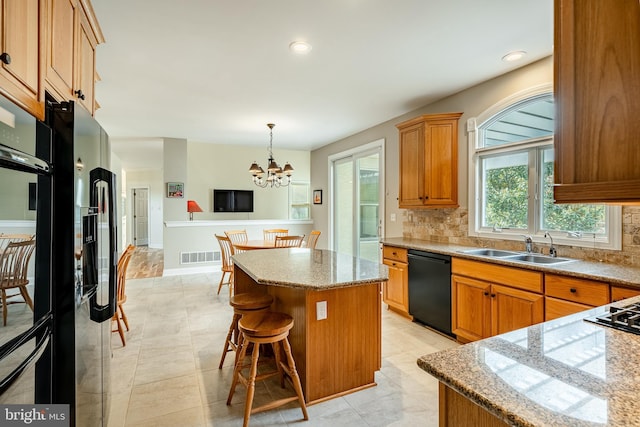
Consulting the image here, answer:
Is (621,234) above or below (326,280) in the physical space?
above

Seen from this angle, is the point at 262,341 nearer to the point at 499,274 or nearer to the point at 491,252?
the point at 499,274

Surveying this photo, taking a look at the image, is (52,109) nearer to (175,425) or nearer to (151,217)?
(175,425)

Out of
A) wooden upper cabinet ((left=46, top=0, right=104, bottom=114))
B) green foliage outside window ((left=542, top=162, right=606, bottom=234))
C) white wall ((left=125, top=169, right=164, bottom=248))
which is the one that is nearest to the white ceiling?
wooden upper cabinet ((left=46, top=0, right=104, bottom=114))

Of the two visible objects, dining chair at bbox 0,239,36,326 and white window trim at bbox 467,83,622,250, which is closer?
A: dining chair at bbox 0,239,36,326

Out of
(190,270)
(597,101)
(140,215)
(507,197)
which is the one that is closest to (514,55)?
(507,197)

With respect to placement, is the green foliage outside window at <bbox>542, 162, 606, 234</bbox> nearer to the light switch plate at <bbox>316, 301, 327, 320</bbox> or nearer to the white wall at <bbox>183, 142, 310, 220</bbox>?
the light switch plate at <bbox>316, 301, 327, 320</bbox>

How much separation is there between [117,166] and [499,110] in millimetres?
8679

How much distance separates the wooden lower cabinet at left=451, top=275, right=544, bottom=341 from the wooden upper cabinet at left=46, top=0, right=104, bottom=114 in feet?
10.3

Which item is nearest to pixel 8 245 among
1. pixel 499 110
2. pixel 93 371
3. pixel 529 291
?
pixel 93 371

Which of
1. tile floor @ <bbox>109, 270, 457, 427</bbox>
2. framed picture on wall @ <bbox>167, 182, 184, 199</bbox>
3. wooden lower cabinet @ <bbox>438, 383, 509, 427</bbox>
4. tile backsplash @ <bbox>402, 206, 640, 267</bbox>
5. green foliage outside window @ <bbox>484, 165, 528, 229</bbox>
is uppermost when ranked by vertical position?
framed picture on wall @ <bbox>167, 182, 184, 199</bbox>

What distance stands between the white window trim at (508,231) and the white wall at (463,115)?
6 centimetres

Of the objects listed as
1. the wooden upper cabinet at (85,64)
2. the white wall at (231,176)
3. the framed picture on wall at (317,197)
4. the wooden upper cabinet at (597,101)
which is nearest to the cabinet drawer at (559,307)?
the wooden upper cabinet at (597,101)

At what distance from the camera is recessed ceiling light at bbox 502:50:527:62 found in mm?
2758

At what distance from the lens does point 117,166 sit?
8.39 m
